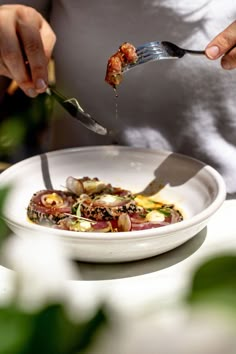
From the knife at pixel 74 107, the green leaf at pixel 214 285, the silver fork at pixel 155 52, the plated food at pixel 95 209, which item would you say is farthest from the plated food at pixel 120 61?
the green leaf at pixel 214 285

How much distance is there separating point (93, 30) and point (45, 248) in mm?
1309

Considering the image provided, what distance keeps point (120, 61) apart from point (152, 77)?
0.26 metres

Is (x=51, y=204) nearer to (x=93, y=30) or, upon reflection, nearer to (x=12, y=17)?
(x=12, y=17)

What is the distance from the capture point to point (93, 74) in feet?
4.85

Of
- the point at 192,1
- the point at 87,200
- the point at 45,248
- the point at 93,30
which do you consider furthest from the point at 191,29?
the point at 45,248

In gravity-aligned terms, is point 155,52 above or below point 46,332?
below

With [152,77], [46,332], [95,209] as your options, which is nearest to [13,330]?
[46,332]

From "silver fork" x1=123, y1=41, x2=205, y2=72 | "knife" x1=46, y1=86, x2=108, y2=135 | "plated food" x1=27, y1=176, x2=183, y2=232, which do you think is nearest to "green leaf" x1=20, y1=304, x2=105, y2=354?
"plated food" x1=27, y1=176, x2=183, y2=232

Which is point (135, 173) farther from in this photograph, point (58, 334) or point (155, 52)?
point (58, 334)

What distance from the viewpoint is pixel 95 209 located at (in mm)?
1124

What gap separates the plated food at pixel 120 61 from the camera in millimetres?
1144

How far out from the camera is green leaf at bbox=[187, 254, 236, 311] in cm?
17

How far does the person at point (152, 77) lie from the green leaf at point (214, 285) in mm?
1116

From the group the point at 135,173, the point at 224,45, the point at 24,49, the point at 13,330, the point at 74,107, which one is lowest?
the point at 135,173
